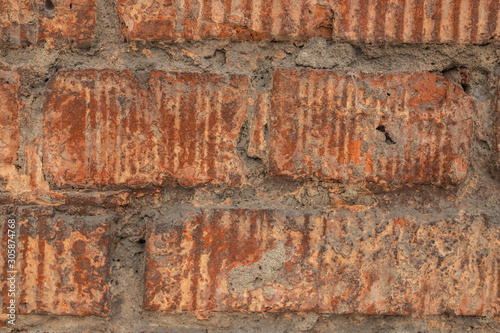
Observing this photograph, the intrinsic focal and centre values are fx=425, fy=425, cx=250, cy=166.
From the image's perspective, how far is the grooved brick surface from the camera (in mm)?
794

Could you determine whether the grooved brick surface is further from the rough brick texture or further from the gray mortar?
Result: the gray mortar

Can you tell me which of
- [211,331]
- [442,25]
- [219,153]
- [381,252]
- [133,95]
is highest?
[442,25]

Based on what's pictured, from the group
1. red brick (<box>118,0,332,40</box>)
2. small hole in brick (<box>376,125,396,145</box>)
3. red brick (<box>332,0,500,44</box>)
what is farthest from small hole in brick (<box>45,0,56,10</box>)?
small hole in brick (<box>376,125,396,145</box>)

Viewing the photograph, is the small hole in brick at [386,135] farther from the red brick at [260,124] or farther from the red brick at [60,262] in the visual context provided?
the red brick at [60,262]

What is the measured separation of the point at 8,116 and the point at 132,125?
235mm

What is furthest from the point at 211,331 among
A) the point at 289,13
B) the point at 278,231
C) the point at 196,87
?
the point at 289,13

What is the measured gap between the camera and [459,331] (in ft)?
2.78

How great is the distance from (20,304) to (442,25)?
960 millimetres

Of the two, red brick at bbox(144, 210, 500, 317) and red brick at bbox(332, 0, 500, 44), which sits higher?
red brick at bbox(332, 0, 500, 44)

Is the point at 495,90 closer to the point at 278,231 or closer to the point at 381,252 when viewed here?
the point at 381,252

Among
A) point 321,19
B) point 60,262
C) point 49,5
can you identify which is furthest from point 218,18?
point 60,262

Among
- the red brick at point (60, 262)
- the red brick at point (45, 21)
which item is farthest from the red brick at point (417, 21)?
the red brick at point (60, 262)

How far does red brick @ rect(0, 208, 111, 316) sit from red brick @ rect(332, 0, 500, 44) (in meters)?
0.60

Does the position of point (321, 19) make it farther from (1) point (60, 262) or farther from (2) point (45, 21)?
(1) point (60, 262)
